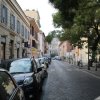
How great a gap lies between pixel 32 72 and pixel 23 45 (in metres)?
34.2

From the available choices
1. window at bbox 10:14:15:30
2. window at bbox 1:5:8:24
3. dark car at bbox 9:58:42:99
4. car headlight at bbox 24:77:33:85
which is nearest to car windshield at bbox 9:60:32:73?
dark car at bbox 9:58:42:99

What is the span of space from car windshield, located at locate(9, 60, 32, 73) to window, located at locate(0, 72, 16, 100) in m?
6.13

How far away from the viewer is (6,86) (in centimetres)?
581

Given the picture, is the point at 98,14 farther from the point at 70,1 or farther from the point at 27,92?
the point at 27,92

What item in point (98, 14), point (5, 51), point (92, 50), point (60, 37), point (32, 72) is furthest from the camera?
point (60, 37)

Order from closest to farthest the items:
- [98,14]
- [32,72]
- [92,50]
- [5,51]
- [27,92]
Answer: [27,92]
[32,72]
[5,51]
[98,14]
[92,50]

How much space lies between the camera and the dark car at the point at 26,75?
36.8 ft

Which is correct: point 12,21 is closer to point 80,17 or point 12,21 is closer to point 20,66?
point 80,17

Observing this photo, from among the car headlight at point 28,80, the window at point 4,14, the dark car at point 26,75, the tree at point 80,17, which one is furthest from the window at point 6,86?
the window at point 4,14

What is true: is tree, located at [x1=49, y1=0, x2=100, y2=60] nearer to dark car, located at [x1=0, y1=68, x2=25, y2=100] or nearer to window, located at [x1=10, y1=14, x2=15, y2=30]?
window, located at [x1=10, y1=14, x2=15, y2=30]

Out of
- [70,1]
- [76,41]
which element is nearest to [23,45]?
[76,41]

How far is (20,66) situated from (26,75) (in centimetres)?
121

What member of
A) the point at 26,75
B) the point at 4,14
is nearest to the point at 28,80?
the point at 26,75

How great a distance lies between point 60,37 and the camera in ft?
183
